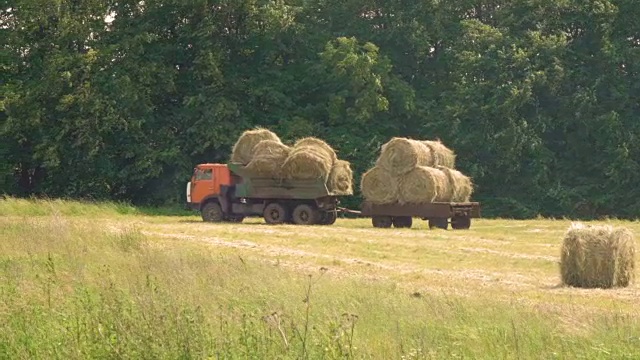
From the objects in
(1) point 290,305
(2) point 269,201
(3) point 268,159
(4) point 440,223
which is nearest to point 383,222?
(4) point 440,223

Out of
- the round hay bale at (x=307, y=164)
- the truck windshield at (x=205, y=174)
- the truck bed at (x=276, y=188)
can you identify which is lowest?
the truck bed at (x=276, y=188)

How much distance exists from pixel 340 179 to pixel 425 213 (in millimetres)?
4336

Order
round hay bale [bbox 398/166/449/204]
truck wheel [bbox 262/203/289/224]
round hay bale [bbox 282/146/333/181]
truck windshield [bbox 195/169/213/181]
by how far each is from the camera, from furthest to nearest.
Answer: truck windshield [bbox 195/169/213/181] < truck wheel [bbox 262/203/289/224] < round hay bale [bbox 282/146/333/181] < round hay bale [bbox 398/166/449/204]

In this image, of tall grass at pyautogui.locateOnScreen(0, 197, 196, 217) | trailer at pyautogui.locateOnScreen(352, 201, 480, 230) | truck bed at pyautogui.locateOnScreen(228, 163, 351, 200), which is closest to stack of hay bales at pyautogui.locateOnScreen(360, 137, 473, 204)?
trailer at pyautogui.locateOnScreen(352, 201, 480, 230)

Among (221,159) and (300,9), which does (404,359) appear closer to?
(221,159)

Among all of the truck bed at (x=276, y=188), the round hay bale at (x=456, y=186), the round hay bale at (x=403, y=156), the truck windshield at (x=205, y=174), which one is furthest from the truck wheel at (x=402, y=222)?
the truck windshield at (x=205, y=174)

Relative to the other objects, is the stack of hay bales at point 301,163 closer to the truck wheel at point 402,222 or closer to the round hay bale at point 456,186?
the truck wheel at point 402,222

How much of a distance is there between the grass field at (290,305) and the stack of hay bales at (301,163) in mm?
13242

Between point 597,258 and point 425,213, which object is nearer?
point 597,258

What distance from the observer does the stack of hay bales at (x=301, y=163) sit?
37188mm

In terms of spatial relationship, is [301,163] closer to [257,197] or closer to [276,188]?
[276,188]

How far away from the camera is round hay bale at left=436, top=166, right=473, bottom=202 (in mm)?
35812

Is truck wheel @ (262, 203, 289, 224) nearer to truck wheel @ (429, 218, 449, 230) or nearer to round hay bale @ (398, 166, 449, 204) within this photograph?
round hay bale @ (398, 166, 449, 204)

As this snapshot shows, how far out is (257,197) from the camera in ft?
124
